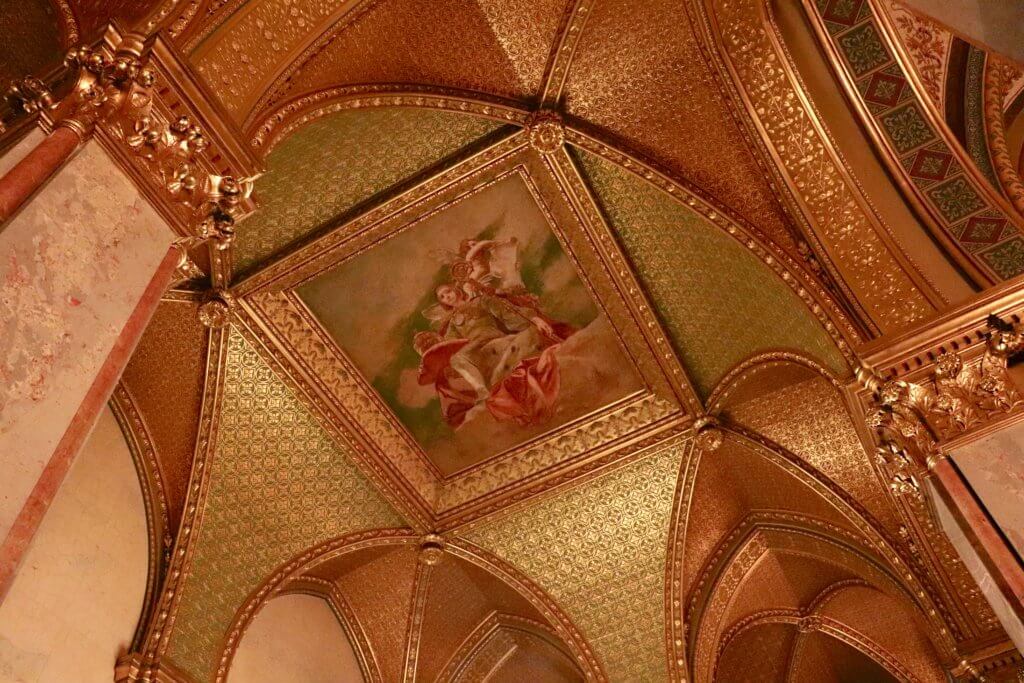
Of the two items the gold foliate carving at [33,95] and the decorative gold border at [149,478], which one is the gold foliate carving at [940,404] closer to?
the gold foliate carving at [33,95]

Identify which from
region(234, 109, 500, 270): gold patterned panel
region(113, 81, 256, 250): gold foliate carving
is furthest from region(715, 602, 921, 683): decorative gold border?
region(113, 81, 256, 250): gold foliate carving

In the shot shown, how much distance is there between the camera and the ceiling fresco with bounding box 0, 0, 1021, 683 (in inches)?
225

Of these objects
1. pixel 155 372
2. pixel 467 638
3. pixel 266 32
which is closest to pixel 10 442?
pixel 266 32

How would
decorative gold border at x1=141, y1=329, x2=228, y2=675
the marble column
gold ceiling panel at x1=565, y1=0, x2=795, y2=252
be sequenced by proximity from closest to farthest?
the marble column
gold ceiling panel at x1=565, y1=0, x2=795, y2=252
decorative gold border at x1=141, y1=329, x2=228, y2=675

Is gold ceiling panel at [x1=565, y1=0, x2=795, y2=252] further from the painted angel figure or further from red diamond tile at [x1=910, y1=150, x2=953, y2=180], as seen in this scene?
the painted angel figure

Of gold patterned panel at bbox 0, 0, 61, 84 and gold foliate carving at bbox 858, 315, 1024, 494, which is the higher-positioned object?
gold patterned panel at bbox 0, 0, 61, 84

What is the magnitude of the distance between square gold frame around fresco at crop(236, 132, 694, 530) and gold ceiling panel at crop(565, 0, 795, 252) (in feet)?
1.76

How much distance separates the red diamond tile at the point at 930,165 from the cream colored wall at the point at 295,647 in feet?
19.2

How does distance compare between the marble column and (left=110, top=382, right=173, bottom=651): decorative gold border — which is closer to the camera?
the marble column

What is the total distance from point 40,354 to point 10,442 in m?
0.33

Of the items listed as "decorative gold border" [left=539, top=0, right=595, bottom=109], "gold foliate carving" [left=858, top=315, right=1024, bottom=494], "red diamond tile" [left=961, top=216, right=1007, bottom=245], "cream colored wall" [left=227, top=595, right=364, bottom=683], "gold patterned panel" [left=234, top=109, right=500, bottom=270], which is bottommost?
"gold foliate carving" [left=858, top=315, right=1024, bottom=494]

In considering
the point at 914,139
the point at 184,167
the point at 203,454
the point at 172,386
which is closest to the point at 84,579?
the point at 203,454

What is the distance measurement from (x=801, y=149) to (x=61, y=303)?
172 inches

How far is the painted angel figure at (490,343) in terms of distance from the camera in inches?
297
